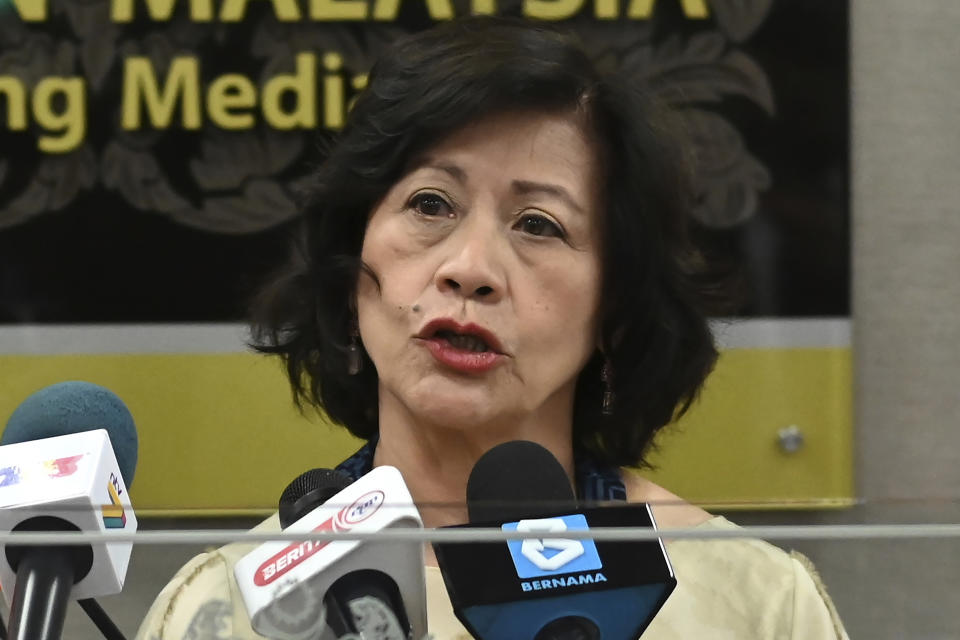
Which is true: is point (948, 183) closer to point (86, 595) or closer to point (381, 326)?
point (381, 326)

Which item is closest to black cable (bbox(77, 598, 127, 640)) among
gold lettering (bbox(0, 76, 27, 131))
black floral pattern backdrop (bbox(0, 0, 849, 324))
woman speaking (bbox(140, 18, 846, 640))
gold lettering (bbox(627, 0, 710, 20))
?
woman speaking (bbox(140, 18, 846, 640))

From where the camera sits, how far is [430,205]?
113 centimetres

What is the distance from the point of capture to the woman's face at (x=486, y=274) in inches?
42.8

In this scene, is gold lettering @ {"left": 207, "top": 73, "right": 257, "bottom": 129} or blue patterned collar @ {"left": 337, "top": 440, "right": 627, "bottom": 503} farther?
gold lettering @ {"left": 207, "top": 73, "right": 257, "bottom": 129}

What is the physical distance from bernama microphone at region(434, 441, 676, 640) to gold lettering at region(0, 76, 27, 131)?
854 millimetres

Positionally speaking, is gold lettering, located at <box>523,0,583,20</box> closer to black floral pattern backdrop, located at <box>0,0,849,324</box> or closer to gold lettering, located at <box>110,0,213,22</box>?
black floral pattern backdrop, located at <box>0,0,849,324</box>

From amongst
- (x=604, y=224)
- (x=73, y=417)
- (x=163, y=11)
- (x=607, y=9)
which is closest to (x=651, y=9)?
(x=607, y=9)

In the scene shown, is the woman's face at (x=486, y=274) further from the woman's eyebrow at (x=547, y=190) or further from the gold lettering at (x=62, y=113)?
the gold lettering at (x=62, y=113)

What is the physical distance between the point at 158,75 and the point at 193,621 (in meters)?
0.71

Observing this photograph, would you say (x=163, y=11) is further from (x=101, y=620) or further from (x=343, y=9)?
(x=101, y=620)

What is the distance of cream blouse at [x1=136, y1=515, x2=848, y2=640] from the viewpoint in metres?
0.71

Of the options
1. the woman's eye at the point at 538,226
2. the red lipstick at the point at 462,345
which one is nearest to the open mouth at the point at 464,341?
the red lipstick at the point at 462,345

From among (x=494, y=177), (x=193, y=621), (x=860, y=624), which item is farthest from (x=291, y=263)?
(x=860, y=624)

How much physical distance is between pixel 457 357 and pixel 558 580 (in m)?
0.49
